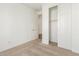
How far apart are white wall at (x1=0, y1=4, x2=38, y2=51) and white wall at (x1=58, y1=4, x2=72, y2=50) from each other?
222 centimetres

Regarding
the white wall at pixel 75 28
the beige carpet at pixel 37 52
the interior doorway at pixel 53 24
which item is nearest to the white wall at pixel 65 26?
the white wall at pixel 75 28

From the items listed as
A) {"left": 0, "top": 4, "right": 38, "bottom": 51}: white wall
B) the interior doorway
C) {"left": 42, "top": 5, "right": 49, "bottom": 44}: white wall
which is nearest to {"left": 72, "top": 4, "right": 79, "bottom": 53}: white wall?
the interior doorway

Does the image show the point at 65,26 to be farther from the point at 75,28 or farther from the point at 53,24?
the point at 53,24

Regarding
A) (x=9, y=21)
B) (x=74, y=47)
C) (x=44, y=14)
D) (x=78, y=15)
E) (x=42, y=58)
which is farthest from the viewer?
(x=44, y=14)

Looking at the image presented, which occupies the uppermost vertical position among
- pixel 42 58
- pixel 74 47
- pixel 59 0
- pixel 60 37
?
pixel 59 0

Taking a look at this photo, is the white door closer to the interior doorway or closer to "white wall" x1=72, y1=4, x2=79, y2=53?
the interior doorway

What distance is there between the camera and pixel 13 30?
141 inches

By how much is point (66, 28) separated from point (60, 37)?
22.1 inches

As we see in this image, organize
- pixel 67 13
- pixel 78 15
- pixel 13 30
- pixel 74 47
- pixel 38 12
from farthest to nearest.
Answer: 1. pixel 38 12
2. pixel 13 30
3. pixel 67 13
4. pixel 74 47
5. pixel 78 15

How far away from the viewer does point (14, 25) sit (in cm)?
364

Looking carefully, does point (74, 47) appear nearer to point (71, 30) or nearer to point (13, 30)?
point (71, 30)

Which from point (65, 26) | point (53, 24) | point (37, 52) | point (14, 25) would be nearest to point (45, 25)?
point (53, 24)

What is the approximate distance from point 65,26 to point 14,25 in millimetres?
2522

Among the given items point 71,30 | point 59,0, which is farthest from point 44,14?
point 59,0
